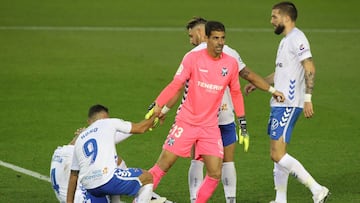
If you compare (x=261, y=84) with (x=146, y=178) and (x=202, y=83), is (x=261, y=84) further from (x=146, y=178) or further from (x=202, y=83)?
(x=146, y=178)

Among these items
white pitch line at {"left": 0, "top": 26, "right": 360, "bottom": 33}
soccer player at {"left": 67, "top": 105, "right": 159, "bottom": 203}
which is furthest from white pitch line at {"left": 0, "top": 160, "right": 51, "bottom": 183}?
white pitch line at {"left": 0, "top": 26, "right": 360, "bottom": 33}

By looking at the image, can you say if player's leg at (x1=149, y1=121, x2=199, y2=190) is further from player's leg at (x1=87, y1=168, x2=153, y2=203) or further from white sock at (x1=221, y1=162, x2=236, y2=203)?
white sock at (x1=221, y1=162, x2=236, y2=203)

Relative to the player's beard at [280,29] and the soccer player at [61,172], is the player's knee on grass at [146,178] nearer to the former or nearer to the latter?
the soccer player at [61,172]

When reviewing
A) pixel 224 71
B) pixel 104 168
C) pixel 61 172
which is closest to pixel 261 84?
pixel 224 71

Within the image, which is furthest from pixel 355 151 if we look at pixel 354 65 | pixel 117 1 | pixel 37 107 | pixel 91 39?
pixel 117 1

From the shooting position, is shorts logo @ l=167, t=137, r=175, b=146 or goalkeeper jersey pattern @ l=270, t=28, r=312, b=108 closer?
shorts logo @ l=167, t=137, r=175, b=146

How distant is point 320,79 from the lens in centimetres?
2486

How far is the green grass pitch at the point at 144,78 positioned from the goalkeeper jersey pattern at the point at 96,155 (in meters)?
2.05

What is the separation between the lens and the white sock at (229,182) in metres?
14.1

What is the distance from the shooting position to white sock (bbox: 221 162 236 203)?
1413 cm

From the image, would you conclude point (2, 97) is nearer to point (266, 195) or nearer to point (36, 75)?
point (36, 75)

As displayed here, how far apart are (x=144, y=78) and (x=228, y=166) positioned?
35.1 ft

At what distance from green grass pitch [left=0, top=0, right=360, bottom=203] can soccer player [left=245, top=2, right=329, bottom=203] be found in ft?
1.98

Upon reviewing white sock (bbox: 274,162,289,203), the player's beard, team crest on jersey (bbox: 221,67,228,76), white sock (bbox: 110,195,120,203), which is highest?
the player's beard
